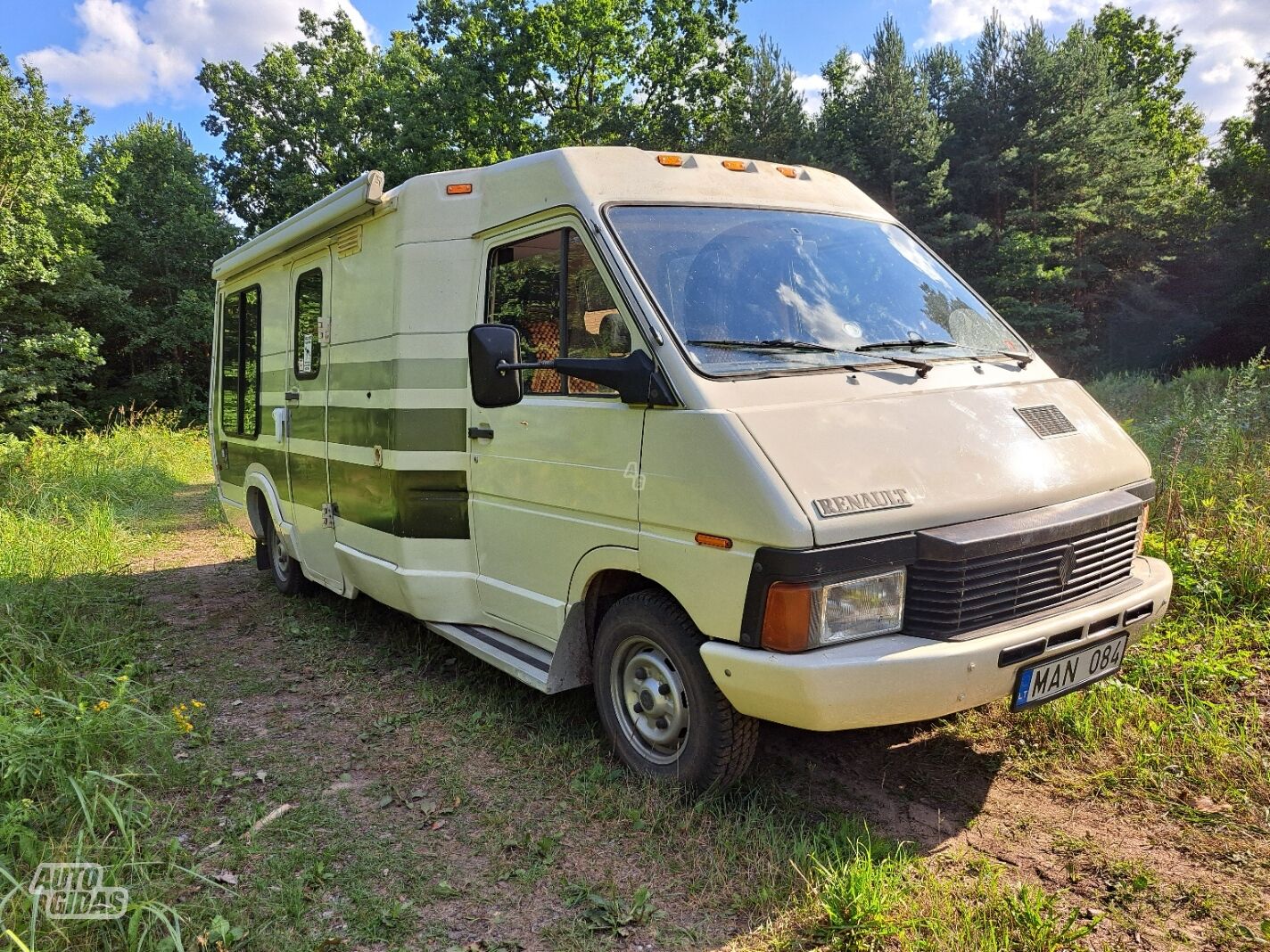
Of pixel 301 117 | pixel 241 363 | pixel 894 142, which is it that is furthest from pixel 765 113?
pixel 241 363

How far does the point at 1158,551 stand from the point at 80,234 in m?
23.5

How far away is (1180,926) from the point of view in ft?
9.02

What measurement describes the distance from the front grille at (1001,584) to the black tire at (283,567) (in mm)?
5110

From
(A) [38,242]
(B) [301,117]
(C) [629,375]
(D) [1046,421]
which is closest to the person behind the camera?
(C) [629,375]

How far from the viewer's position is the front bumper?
2752 millimetres

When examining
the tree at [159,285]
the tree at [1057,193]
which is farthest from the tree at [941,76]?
the tree at [159,285]

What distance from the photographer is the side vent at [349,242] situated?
494cm

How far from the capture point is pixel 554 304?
3867 millimetres

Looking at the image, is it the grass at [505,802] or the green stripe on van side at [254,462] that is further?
the green stripe on van side at [254,462]

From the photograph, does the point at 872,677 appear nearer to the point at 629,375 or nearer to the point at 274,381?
the point at 629,375

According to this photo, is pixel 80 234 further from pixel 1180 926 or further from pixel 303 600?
pixel 1180 926

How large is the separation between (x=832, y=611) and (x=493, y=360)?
5.43 feet

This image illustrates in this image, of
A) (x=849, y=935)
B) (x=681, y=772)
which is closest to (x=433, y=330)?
(x=681, y=772)

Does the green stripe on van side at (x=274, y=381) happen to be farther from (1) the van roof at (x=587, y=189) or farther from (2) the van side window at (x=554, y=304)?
(2) the van side window at (x=554, y=304)
